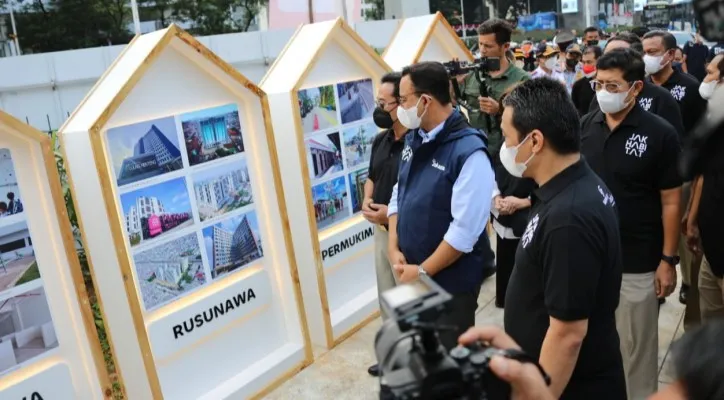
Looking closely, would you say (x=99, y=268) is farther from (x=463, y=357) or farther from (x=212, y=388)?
(x=463, y=357)

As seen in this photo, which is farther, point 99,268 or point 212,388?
point 212,388

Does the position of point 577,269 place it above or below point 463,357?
below

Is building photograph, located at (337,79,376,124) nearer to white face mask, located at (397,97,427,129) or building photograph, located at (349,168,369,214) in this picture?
building photograph, located at (349,168,369,214)

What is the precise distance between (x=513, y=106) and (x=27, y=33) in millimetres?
29239

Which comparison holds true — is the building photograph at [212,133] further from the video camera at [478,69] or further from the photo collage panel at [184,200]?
the video camera at [478,69]

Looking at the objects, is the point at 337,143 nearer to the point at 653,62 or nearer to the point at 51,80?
the point at 653,62

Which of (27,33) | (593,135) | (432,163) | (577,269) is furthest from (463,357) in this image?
(27,33)

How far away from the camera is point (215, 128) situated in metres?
3.42

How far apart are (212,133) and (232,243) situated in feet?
2.12

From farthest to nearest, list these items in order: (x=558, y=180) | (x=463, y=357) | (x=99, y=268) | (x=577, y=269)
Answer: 1. (x=99, y=268)
2. (x=558, y=180)
3. (x=577, y=269)
4. (x=463, y=357)

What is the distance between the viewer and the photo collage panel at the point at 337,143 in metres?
4.14

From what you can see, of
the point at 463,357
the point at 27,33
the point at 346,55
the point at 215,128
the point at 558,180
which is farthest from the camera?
the point at 27,33

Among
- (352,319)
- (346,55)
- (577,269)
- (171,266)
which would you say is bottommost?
(352,319)

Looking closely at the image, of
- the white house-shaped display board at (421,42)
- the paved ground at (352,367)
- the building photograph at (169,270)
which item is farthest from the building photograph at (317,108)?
the paved ground at (352,367)
